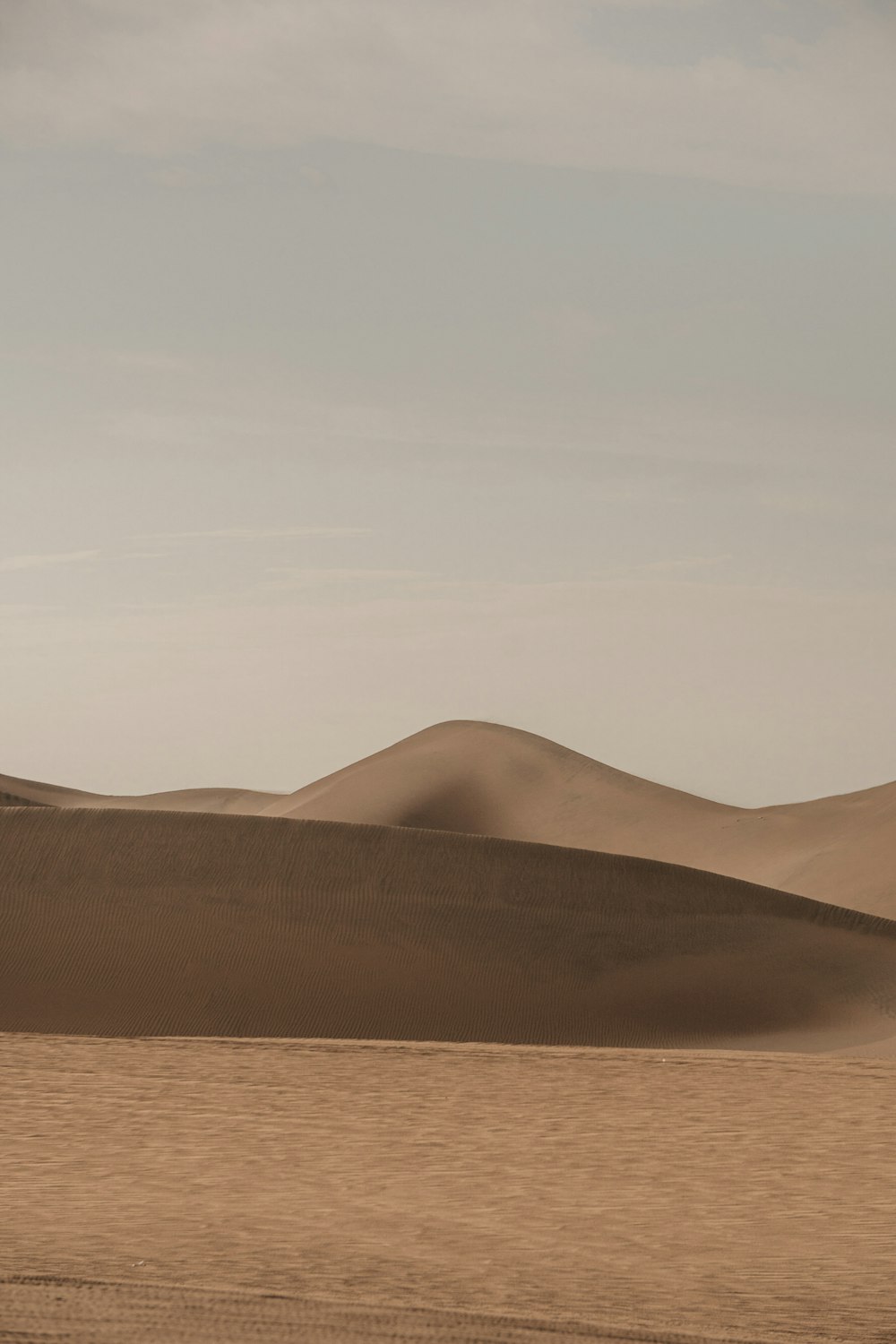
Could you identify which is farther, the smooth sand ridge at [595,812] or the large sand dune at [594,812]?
the smooth sand ridge at [595,812]

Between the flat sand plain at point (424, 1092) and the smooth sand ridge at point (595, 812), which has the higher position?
the smooth sand ridge at point (595, 812)

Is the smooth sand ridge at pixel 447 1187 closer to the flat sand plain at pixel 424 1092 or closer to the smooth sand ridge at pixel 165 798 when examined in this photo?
the flat sand plain at pixel 424 1092

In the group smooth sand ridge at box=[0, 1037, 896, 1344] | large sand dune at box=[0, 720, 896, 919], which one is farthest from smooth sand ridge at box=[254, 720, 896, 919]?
smooth sand ridge at box=[0, 1037, 896, 1344]

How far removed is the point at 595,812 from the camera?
206 ft

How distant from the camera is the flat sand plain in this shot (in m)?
→ 7.12

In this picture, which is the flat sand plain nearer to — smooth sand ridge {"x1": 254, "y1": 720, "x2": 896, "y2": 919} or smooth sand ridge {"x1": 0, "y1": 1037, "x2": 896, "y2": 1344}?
smooth sand ridge {"x1": 0, "y1": 1037, "x2": 896, "y2": 1344}

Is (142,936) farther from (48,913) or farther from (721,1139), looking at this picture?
(721,1139)

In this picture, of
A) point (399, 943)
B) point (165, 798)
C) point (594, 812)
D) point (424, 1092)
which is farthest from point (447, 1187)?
point (165, 798)

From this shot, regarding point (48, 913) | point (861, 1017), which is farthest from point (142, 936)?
point (861, 1017)

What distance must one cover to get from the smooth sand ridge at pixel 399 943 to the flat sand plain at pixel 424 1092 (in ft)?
0.22

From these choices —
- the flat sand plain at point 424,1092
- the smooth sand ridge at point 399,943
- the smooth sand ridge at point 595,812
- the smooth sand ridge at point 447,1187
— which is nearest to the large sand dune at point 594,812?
the smooth sand ridge at point 595,812

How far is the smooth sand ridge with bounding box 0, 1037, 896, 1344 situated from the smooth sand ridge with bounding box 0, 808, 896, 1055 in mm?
5129

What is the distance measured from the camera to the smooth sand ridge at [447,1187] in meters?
6.90

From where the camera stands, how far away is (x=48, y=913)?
26.0 m
